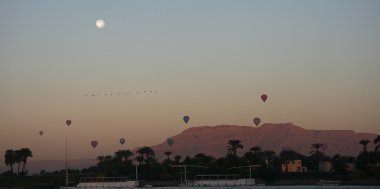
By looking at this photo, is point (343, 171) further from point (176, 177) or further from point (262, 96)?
point (262, 96)

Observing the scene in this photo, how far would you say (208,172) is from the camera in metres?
190

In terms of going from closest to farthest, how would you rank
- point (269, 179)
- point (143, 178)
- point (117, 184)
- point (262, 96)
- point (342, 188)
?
point (342, 188), point (262, 96), point (117, 184), point (269, 179), point (143, 178)

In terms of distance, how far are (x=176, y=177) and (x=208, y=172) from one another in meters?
8.33

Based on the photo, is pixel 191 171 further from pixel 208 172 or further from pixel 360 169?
pixel 360 169

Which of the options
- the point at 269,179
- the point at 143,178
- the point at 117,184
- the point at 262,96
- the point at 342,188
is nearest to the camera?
the point at 342,188

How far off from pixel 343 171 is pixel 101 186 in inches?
2534

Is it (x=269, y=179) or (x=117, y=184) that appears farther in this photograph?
(x=269, y=179)

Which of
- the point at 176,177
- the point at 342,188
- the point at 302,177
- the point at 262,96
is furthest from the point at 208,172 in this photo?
the point at 342,188

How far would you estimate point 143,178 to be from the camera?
623 feet

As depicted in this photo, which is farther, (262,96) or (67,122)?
(67,122)

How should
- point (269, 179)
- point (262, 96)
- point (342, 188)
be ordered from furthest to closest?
point (269, 179), point (262, 96), point (342, 188)

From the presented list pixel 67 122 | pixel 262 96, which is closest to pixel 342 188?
pixel 262 96

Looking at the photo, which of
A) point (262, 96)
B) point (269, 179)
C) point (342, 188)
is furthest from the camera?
point (269, 179)

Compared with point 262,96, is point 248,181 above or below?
below
